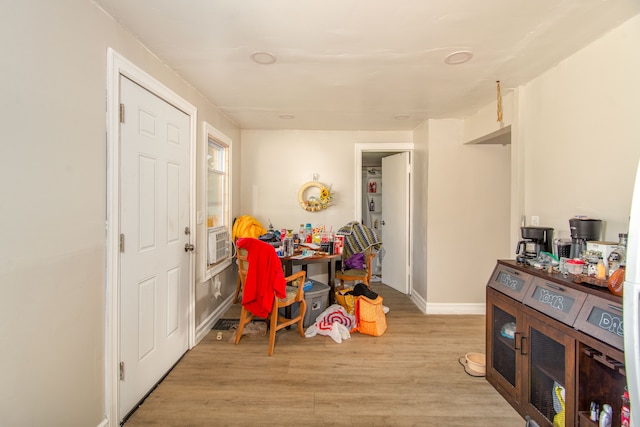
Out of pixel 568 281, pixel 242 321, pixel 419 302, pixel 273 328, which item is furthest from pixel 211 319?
pixel 568 281

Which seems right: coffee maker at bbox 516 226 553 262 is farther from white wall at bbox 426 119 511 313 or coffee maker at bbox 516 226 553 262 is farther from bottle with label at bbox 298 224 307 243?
bottle with label at bbox 298 224 307 243

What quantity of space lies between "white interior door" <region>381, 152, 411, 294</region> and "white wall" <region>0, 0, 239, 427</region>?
3556mm

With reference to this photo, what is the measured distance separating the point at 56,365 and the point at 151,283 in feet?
2.45

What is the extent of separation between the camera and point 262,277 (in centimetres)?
252

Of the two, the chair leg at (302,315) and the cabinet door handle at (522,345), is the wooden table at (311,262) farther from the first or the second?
the cabinet door handle at (522,345)

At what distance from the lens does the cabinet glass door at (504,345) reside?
6.48ft

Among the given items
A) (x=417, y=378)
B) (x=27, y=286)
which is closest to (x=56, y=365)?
(x=27, y=286)

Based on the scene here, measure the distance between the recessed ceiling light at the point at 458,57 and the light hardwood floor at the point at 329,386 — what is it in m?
2.35

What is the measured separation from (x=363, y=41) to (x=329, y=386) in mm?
2360

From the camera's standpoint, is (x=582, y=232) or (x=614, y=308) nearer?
(x=614, y=308)

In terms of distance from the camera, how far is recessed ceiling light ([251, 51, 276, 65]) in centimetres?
201

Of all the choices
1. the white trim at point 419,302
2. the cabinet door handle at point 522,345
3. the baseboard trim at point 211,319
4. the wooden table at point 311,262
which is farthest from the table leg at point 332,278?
the cabinet door handle at point 522,345

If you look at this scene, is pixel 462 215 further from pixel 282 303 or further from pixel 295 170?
pixel 282 303

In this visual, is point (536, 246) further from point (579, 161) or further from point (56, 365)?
point (56, 365)
